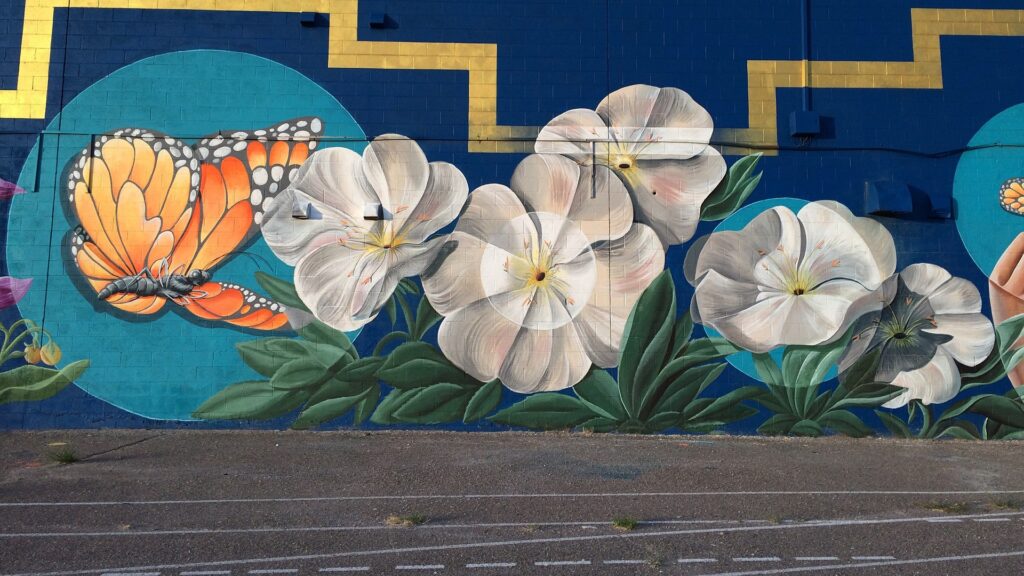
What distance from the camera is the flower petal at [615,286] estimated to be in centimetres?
1102

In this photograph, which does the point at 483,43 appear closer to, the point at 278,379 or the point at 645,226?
the point at 645,226

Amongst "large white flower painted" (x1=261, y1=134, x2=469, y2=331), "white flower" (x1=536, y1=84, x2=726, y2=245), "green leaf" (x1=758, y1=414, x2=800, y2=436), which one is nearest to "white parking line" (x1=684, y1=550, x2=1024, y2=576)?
"green leaf" (x1=758, y1=414, x2=800, y2=436)

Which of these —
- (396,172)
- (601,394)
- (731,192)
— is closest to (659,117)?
(731,192)

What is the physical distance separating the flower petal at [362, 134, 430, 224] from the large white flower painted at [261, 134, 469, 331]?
0.04ft

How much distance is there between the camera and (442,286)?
1101 centimetres

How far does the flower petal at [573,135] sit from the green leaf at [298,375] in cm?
418

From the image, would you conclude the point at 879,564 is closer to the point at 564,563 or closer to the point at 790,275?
the point at 564,563

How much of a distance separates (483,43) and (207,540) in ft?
25.0

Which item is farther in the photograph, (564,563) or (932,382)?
(932,382)

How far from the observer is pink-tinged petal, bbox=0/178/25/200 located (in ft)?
36.3

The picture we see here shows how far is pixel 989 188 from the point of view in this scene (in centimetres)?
1144

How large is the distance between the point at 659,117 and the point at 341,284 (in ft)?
16.1

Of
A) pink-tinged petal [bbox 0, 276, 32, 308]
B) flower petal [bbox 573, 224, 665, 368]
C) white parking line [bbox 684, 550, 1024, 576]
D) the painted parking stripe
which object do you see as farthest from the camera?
flower petal [bbox 573, 224, 665, 368]

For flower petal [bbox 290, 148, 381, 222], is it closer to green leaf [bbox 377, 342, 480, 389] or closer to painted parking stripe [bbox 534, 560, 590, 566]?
green leaf [bbox 377, 342, 480, 389]
